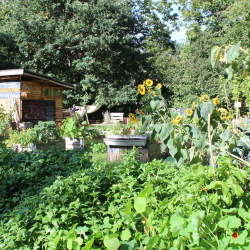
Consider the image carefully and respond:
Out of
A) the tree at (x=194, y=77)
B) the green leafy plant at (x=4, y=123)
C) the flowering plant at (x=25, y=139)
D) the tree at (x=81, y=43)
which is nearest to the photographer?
the flowering plant at (x=25, y=139)

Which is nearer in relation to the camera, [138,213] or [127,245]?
[127,245]

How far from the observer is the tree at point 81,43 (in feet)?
62.4

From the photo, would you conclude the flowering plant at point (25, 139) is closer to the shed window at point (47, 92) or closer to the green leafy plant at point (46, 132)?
the green leafy plant at point (46, 132)


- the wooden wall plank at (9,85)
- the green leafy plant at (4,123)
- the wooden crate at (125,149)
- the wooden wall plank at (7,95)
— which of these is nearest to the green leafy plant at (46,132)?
the green leafy plant at (4,123)

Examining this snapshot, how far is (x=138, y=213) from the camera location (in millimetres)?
1688

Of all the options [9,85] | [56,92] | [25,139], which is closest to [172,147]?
[25,139]

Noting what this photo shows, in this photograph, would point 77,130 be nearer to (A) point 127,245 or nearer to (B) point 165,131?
(B) point 165,131

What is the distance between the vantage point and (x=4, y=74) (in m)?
10.2

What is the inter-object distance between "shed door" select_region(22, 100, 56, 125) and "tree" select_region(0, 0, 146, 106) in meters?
7.81

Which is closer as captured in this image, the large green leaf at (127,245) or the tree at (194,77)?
the large green leaf at (127,245)

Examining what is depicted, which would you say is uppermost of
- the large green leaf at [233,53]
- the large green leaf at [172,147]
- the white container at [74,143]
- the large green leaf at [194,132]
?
the large green leaf at [233,53]

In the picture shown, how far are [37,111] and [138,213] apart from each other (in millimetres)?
10775

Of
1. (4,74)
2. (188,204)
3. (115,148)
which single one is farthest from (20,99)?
(188,204)

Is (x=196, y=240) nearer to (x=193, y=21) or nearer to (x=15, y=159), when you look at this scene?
(x=15, y=159)
